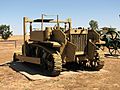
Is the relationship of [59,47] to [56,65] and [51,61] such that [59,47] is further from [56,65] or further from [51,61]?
[56,65]

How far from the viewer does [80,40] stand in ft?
45.1

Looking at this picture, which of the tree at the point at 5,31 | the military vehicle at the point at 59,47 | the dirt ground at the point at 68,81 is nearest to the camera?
the dirt ground at the point at 68,81

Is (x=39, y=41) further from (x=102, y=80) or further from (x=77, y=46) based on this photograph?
(x=102, y=80)

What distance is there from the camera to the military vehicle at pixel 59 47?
12664mm

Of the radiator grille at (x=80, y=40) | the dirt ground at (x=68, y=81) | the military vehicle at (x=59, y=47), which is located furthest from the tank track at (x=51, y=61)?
Result: the radiator grille at (x=80, y=40)

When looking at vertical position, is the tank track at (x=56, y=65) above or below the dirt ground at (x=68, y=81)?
above

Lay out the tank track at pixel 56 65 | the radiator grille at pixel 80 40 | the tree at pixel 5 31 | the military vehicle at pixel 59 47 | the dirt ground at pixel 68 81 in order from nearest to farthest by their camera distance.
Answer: the dirt ground at pixel 68 81 < the tank track at pixel 56 65 < the military vehicle at pixel 59 47 < the radiator grille at pixel 80 40 < the tree at pixel 5 31

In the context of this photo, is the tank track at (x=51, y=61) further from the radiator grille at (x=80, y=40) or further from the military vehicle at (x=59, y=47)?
the radiator grille at (x=80, y=40)

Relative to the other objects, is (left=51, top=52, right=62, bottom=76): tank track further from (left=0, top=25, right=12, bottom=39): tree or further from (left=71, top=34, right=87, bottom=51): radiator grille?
(left=0, top=25, right=12, bottom=39): tree

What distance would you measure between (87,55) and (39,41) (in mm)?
2393

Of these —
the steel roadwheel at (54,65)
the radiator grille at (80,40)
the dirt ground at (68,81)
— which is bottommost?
the dirt ground at (68,81)

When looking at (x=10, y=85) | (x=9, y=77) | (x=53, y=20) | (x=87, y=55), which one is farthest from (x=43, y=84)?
(x=53, y=20)

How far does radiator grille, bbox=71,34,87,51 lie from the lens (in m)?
13.5

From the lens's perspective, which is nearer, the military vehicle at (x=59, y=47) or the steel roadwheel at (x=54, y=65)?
the steel roadwheel at (x=54, y=65)
